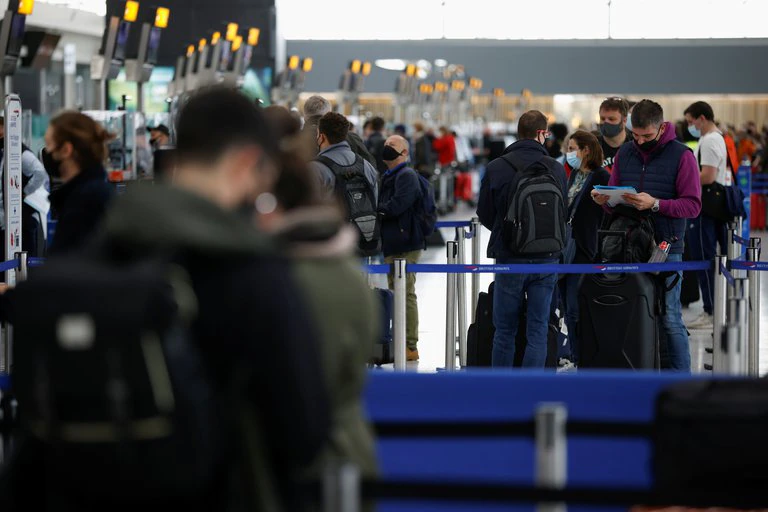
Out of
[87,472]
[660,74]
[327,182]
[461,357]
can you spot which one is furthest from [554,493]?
[660,74]

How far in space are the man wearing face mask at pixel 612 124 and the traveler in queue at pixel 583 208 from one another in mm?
262

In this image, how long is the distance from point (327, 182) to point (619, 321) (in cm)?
170

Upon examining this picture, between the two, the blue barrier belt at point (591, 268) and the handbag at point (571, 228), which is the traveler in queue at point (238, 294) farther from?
the handbag at point (571, 228)

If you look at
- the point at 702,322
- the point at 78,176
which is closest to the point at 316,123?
the point at 702,322

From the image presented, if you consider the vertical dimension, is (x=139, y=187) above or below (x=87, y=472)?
above

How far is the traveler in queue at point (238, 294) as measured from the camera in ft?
6.43

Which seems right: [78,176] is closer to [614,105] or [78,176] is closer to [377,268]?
[377,268]

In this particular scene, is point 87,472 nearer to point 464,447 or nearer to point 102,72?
point 464,447

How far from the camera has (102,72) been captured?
1388cm

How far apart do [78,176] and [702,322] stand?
682 centimetres

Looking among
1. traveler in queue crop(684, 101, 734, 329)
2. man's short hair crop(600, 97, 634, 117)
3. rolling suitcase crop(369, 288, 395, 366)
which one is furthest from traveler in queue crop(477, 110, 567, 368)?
traveler in queue crop(684, 101, 734, 329)

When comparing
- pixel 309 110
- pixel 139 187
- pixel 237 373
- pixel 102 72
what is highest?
pixel 102 72

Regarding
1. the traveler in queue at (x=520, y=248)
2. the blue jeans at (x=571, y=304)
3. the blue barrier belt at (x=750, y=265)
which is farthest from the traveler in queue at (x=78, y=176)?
the blue jeans at (x=571, y=304)

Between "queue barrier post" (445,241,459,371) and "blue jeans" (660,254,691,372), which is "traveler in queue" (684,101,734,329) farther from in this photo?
"blue jeans" (660,254,691,372)
